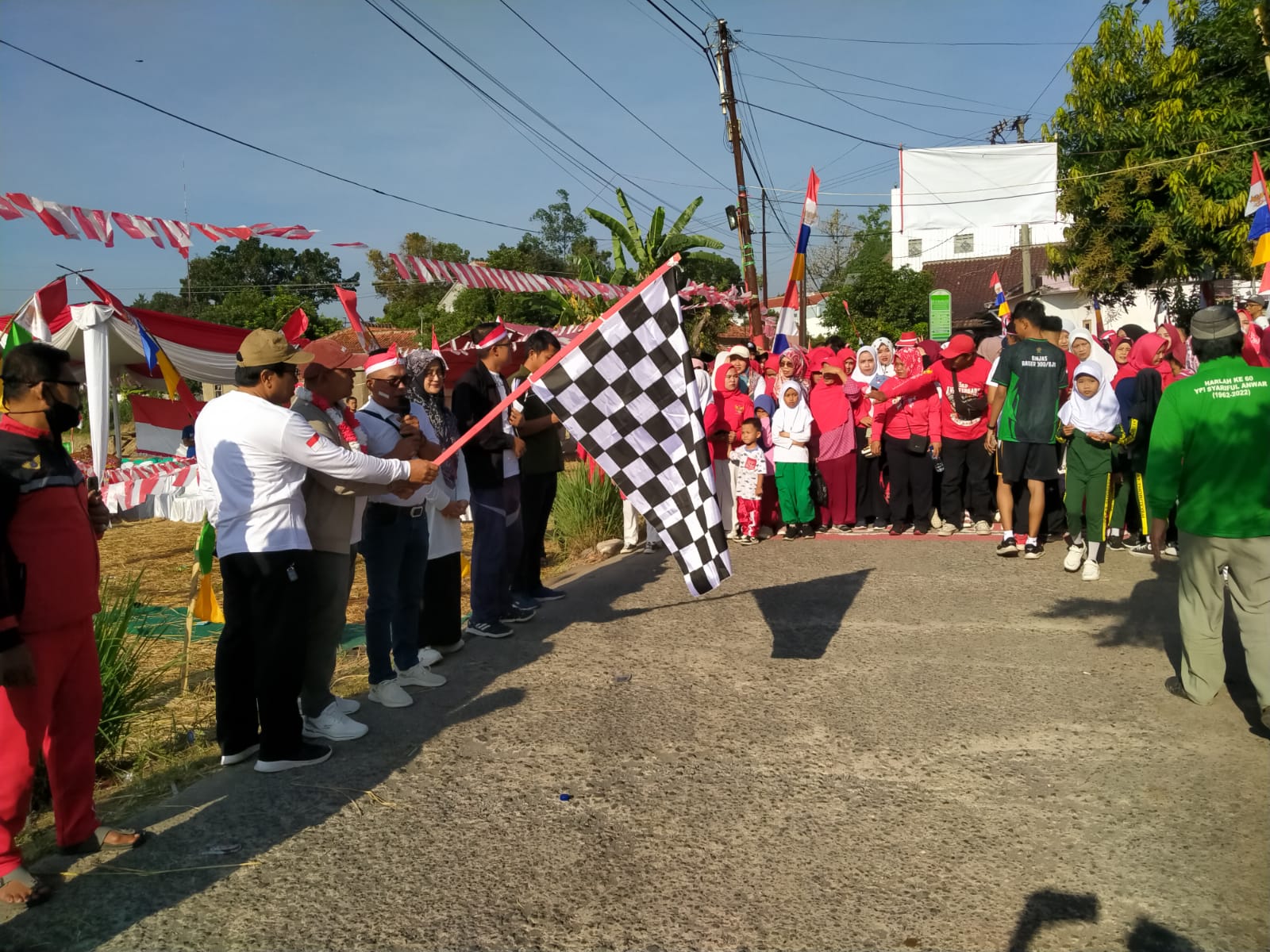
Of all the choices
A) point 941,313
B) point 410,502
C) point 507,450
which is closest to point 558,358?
point 410,502

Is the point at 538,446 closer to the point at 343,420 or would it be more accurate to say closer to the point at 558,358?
the point at 343,420

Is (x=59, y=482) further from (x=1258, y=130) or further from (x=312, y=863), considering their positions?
(x=1258, y=130)

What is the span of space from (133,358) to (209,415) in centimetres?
1657

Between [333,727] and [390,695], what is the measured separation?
1.73ft

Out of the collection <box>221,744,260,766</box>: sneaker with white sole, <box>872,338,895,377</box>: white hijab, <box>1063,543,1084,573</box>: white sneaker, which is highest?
<box>872,338,895,377</box>: white hijab

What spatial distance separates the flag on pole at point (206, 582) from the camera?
585cm

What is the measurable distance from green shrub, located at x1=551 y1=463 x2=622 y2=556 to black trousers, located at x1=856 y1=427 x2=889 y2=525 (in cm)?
270

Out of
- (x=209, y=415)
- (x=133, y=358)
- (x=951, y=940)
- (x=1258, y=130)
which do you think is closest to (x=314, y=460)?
(x=209, y=415)

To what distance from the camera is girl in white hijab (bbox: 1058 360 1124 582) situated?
26.7 ft

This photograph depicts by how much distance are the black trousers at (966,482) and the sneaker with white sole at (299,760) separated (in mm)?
7195

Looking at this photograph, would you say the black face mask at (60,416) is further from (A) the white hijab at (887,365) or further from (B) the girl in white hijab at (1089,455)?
(A) the white hijab at (887,365)

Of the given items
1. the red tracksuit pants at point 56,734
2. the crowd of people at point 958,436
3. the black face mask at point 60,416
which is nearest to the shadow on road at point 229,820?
the red tracksuit pants at point 56,734

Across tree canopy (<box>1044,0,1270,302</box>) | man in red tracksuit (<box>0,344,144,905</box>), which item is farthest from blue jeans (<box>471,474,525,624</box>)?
tree canopy (<box>1044,0,1270,302</box>)

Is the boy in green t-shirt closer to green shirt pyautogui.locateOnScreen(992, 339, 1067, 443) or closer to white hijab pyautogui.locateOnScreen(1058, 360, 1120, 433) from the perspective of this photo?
green shirt pyautogui.locateOnScreen(992, 339, 1067, 443)
